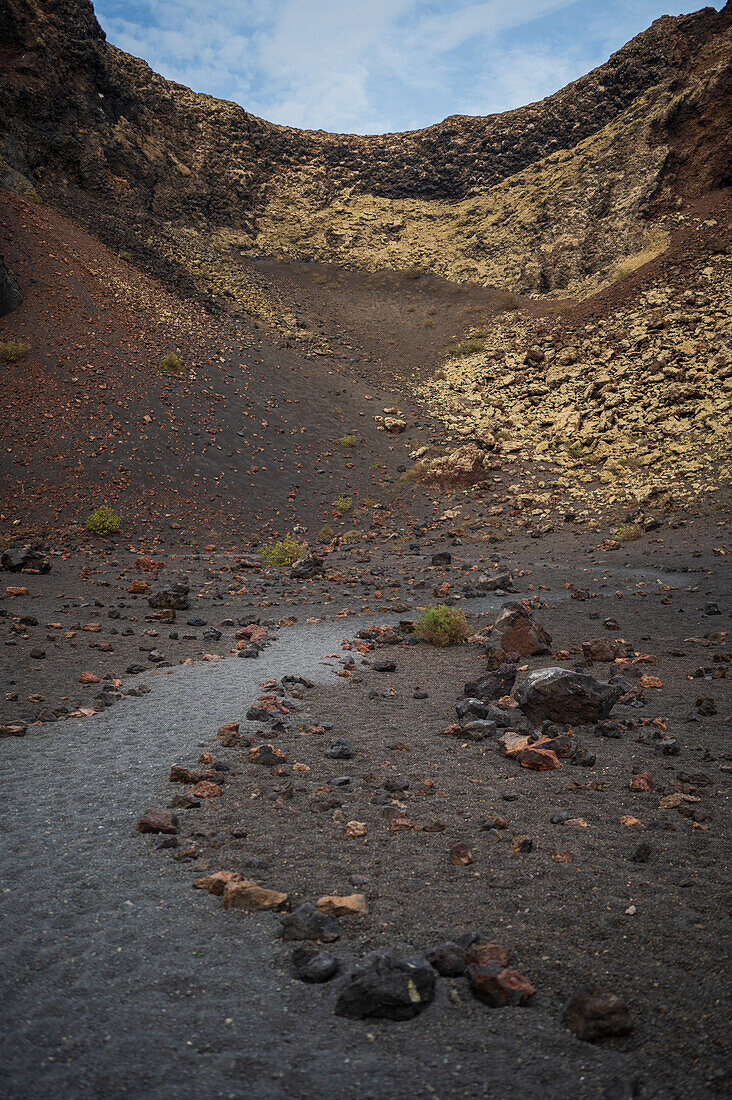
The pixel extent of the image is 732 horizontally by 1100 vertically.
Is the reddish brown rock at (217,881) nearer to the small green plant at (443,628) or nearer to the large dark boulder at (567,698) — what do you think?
the large dark boulder at (567,698)

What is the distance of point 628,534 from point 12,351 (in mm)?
19485

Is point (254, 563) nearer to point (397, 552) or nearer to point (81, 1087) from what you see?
point (397, 552)

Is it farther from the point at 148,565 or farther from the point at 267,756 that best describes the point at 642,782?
the point at 148,565

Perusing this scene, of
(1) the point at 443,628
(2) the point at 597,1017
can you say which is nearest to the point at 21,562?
(1) the point at 443,628

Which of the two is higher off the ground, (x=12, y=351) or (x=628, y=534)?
(x=12, y=351)

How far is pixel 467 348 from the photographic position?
28.5 m

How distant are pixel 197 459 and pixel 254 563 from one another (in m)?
6.49

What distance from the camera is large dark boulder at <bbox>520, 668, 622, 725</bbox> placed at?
483cm

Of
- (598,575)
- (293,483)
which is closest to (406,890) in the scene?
(598,575)

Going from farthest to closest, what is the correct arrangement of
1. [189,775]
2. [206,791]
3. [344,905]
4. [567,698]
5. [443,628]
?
[443,628]
[567,698]
[189,775]
[206,791]
[344,905]

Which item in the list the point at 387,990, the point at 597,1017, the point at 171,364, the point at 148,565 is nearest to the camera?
the point at 597,1017

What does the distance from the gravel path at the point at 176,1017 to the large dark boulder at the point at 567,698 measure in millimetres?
2996

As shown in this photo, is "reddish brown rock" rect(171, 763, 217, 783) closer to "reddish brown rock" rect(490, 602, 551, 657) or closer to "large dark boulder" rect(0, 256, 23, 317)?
"reddish brown rock" rect(490, 602, 551, 657)

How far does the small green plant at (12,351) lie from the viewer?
1830 centimetres
